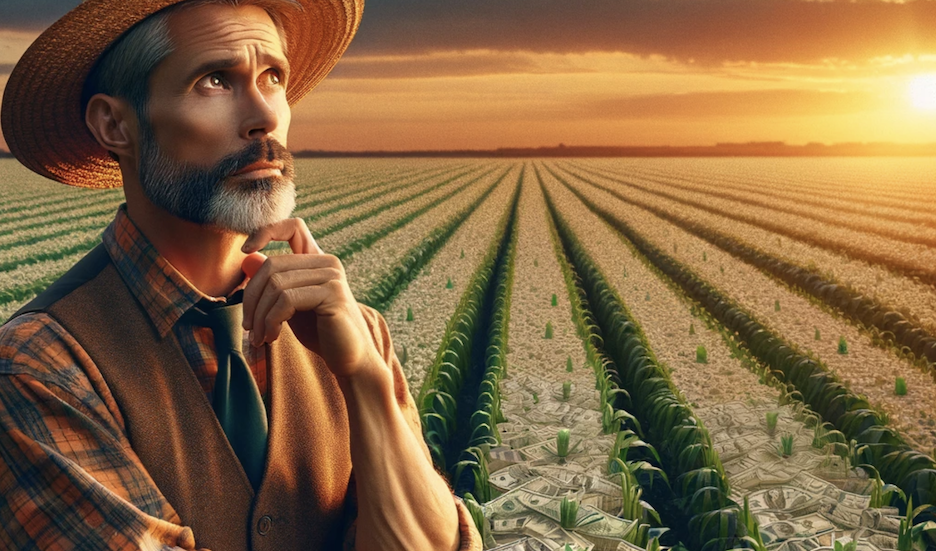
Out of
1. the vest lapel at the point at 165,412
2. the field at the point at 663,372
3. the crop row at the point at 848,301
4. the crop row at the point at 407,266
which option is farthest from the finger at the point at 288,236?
the crop row at the point at 407,266

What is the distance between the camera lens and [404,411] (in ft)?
6.14

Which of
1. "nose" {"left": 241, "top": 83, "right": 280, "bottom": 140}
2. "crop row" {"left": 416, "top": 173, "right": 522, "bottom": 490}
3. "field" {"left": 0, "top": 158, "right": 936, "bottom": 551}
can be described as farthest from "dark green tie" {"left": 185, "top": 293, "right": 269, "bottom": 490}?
"crop row" {"left": 416, "top": 173, "right": 522, "bottom": 490}

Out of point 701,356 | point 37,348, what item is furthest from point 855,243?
point 37,348

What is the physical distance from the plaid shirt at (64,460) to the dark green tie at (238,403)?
174 millimetres

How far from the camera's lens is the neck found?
1765 millimetres

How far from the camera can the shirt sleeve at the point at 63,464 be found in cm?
138

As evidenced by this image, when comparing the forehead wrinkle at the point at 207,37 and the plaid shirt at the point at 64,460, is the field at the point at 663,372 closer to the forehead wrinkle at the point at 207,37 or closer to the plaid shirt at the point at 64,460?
the plaid shirt at the point at 64,460

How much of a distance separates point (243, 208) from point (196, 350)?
0.94 ft

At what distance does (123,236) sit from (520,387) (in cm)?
618

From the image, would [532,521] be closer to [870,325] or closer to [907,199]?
[870,325]

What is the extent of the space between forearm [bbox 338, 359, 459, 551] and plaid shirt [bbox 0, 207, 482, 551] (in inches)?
13.0

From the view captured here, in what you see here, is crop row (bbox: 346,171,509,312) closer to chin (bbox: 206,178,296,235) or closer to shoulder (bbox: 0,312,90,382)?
chin (bbox: 206,178,296,235)

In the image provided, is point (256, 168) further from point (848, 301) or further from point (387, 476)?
point (848, 301)

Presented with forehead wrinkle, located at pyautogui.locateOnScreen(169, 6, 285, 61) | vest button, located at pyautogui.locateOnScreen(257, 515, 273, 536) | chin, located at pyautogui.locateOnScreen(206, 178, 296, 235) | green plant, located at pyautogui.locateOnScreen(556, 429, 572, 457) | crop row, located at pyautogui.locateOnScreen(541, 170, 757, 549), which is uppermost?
forehead wrinkle, located at pyautogui.locateOnScreen(169, 6, 285, 61)
